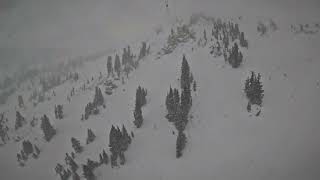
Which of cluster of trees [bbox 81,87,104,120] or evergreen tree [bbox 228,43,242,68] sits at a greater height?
evergreen tree [bbox 228,43,242,68]

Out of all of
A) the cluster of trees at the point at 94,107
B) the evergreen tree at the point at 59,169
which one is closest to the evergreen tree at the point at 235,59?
the cluster of trees at the point at 94,107

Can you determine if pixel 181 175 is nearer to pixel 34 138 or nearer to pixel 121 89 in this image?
pixel 121 89

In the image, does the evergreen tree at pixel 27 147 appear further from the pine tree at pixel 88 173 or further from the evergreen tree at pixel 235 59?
A: the evergreen tree at pixel 235 59

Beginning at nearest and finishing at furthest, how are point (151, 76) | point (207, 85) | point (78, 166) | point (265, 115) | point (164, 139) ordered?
1. point (265, 115)
2. point (164, 139)
3. point (78, 166)
4. point (207, 85)
5. point (151, 76)

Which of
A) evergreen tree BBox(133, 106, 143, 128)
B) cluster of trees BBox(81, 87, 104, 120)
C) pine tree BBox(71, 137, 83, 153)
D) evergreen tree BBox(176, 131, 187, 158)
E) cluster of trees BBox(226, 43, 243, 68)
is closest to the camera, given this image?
evergreen tree BBox(176, 131, 187, 158)

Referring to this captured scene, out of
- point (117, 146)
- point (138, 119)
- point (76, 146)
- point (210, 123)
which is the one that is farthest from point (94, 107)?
point (210, 123)

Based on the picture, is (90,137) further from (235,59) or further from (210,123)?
(235,59)

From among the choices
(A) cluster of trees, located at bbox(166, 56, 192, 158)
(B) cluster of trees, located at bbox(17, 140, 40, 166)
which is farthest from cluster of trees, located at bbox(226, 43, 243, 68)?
(B) cluster of trees, located at bbox(17, 140, 40, 166)

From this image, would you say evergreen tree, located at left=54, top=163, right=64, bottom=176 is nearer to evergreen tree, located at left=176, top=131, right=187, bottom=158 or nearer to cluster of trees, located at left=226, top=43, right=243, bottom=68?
evergreen tree, located at left=176, top=131, right=187, bottom=158

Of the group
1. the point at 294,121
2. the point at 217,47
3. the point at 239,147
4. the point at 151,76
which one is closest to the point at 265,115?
the point at 294,121
